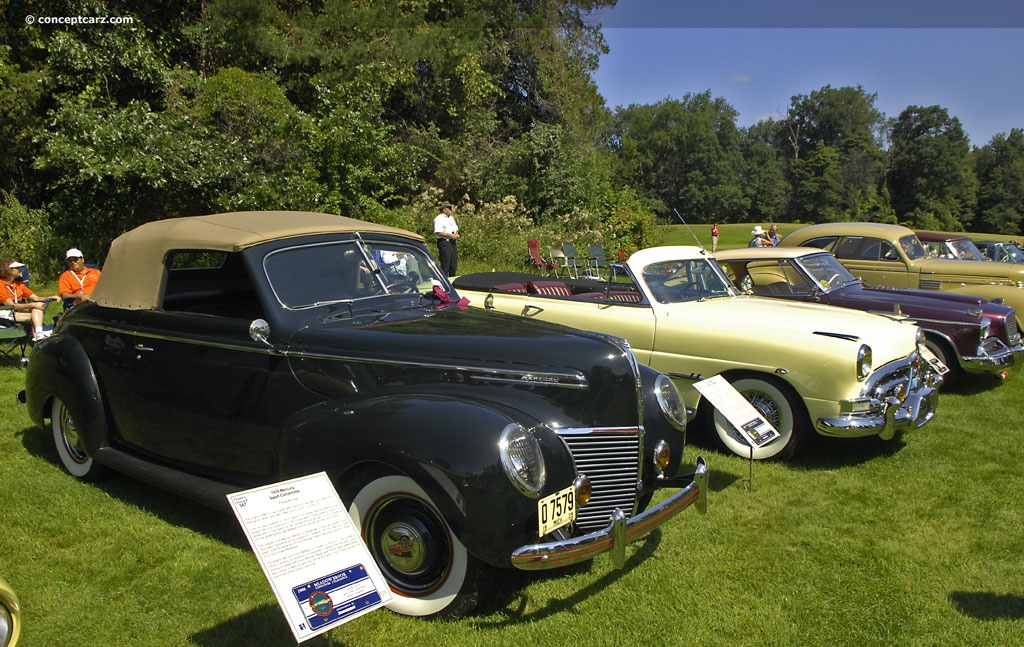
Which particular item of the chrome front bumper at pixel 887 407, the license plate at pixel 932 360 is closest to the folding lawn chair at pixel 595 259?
the license plate at pixel 932 360

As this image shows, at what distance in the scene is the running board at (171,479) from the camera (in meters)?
4.03

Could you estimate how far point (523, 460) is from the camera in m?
3.17

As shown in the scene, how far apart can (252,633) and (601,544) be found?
168 centimetres

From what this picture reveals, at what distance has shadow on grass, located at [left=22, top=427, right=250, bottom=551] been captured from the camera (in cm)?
442

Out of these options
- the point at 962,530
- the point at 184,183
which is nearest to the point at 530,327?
the point at 962,530

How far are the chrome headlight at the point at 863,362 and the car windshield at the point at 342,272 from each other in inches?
130

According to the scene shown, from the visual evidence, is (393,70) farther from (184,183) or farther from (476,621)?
(476,621)

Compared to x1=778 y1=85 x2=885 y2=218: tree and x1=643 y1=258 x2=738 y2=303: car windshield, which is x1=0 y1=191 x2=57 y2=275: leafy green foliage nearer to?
x1=643 y1=258 x2=738 y2=303: car windshield

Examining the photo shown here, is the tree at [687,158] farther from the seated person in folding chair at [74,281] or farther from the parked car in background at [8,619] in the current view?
the parked car in background at [8,619]

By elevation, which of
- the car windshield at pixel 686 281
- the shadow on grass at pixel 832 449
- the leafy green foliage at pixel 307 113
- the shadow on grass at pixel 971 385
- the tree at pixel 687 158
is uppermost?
the tree at pixel 687 158

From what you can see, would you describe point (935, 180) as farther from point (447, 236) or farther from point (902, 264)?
point (447, 236)

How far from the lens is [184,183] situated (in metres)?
15.9

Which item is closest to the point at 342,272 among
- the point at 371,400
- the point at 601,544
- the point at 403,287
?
the point at 403,287

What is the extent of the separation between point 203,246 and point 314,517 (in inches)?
87.1
